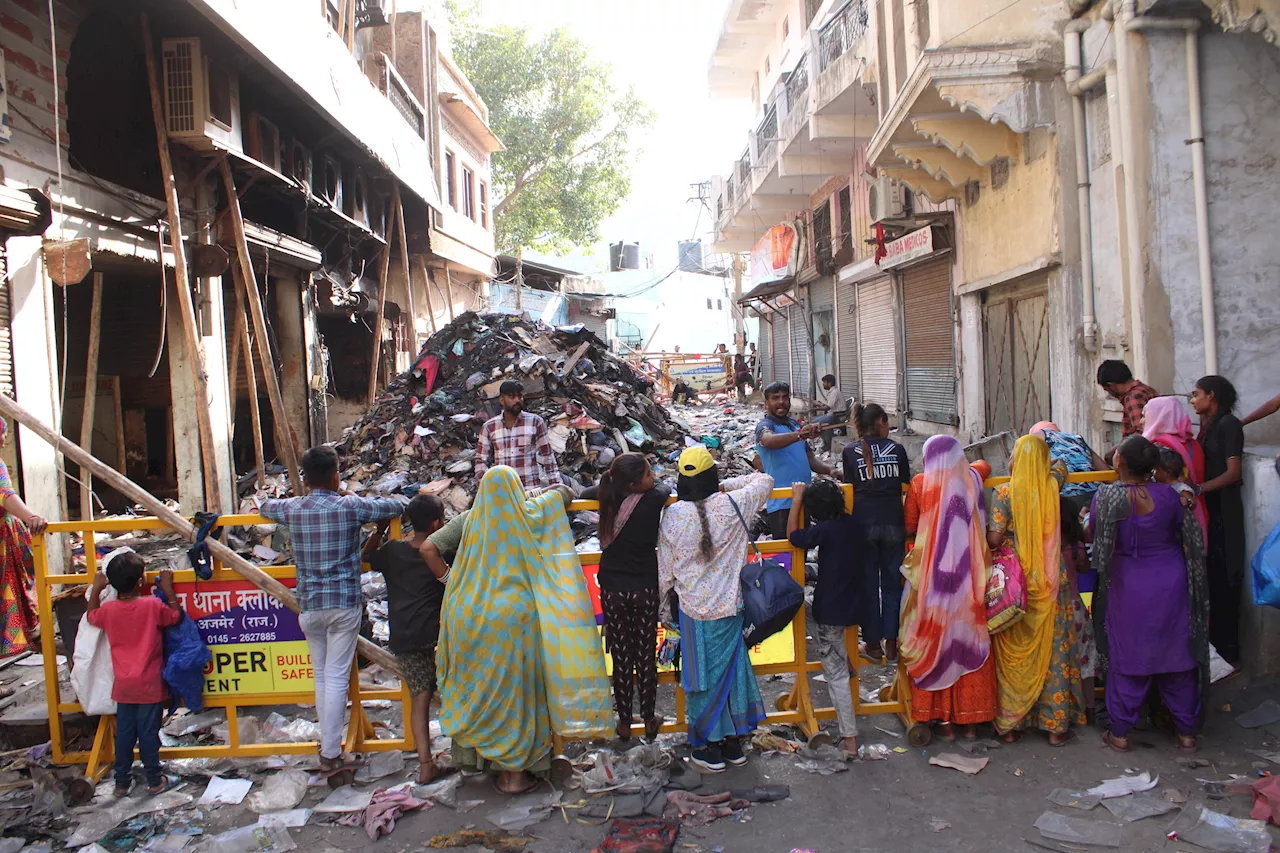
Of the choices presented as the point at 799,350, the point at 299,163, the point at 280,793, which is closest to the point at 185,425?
the point at 299,163

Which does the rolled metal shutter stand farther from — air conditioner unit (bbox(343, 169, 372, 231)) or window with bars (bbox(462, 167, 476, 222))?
air conditioner unit (bbox(343, 169, 372, 231))

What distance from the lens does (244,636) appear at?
13.9 ft

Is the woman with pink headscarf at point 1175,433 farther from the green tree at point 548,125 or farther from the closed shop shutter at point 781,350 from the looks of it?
the green tree at point 548,125

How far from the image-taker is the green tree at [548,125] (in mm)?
28812

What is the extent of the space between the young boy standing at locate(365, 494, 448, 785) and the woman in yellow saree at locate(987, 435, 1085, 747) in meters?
2.61

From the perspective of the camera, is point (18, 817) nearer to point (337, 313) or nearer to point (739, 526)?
point (739, 526)

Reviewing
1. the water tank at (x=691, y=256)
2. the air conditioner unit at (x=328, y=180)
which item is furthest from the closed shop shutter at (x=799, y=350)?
the water tank at (x=691, y=256)

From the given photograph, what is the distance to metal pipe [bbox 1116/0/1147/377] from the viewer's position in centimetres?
622

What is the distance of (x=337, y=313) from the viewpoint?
1507cm

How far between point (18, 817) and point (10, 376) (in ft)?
13.3

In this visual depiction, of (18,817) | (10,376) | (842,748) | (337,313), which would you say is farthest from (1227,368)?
(337,313)

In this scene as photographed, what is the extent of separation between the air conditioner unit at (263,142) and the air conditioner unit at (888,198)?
27.9 feet

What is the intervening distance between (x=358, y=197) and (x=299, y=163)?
2634 mm

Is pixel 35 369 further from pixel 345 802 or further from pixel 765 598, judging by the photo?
pixel 765 598
